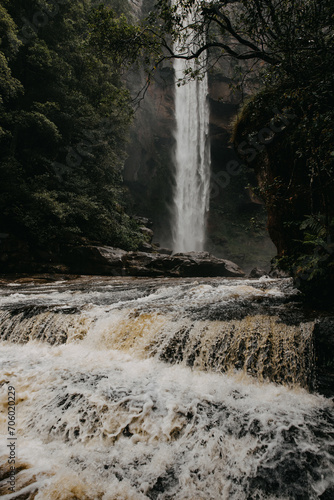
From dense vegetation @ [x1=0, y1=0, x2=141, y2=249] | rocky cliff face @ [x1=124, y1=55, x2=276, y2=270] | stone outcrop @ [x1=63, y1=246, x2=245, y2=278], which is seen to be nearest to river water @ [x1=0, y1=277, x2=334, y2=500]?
stone outcrop @ [x1=63, y1=246, x2=245, y2=278]

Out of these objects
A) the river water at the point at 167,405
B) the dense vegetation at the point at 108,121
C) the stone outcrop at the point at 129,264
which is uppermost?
the dense vegetation at the point at 108,121

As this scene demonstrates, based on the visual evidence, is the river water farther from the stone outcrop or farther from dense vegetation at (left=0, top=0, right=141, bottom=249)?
dense vegetation at (left=0, top=0, right=141, bottom=249)

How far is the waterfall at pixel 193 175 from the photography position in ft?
78.4

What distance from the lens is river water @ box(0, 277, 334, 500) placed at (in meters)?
1.76

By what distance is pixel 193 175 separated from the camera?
78.9 ft

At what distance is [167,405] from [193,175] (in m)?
23.4

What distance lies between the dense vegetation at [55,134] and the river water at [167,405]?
7546 mm

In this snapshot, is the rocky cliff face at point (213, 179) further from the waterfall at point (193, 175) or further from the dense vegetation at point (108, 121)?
the dense vegetation at point (108, 121)

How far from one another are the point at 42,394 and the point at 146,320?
1.84 m

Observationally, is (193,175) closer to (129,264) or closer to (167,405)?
(129,264)

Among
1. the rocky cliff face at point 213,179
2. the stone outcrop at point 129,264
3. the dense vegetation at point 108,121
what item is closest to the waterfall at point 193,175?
the rocky cliff face at point 213,179

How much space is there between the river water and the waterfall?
19422 millimetres

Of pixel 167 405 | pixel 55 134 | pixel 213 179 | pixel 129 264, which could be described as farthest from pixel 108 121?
pixel 167 405

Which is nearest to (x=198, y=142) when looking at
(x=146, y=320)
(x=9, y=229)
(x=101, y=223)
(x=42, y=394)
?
(x=101, y=223)
